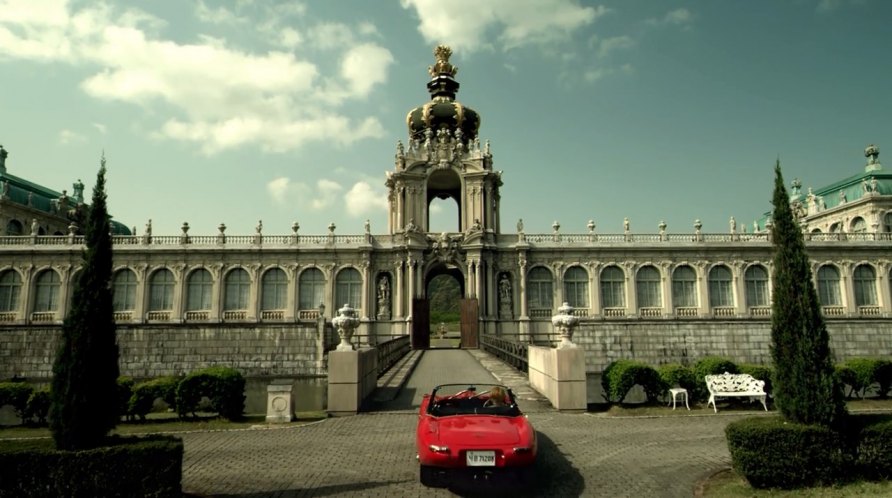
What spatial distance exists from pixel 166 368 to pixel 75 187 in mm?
48484

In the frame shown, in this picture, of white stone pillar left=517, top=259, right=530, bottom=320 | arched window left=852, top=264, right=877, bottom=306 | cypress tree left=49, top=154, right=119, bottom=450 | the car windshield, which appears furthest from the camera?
arched window left=852, top=264, right=877, bottom=306

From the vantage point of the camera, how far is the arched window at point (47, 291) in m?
45.4

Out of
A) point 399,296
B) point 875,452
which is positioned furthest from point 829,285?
point 875,452

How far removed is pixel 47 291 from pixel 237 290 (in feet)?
48.9

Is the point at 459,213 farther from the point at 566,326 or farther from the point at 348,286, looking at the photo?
the point at 566,326

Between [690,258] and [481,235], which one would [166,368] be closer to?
[481,235]

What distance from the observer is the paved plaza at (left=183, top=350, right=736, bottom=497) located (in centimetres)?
956

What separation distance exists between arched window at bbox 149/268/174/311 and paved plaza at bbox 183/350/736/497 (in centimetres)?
3523

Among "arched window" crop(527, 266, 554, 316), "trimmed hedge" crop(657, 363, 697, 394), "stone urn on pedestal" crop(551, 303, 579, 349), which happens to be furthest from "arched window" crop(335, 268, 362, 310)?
"trimmed hedge" crop(657, 363, 697, 394)

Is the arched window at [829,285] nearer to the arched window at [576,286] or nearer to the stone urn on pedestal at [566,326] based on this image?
the arched window at [576,286]

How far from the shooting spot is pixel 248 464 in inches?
445

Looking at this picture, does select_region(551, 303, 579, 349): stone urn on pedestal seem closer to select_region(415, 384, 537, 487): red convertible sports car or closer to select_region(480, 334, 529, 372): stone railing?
select_region(480, 334, 529, 372): stone railing

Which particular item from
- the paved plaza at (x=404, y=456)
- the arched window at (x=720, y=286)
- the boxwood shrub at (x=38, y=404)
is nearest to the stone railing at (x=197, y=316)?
the boxwood shrub at (x=38, y=404)

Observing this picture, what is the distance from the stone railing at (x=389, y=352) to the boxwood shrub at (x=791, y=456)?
50.4 feet
